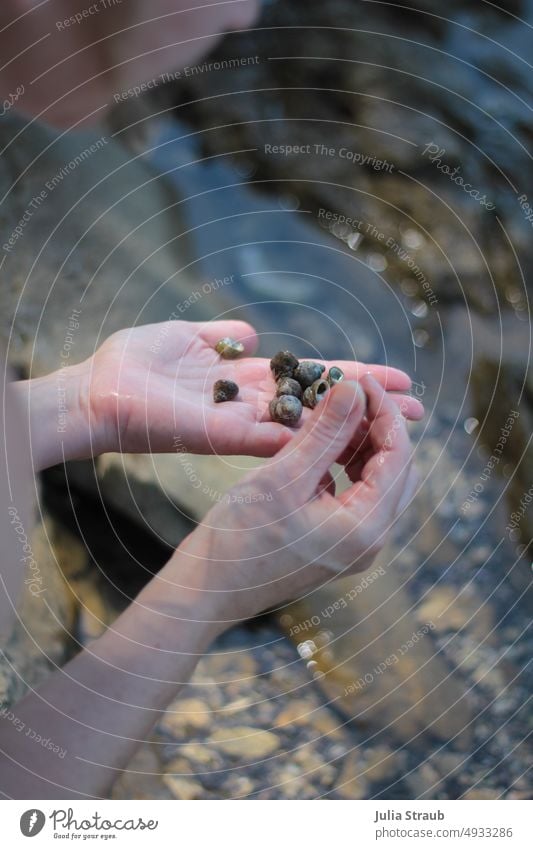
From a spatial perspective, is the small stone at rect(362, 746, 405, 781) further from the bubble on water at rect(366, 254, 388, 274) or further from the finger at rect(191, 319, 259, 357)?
the bubble on water at rect(366, 254, 388, 274)

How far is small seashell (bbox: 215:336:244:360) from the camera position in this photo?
3.02 feet

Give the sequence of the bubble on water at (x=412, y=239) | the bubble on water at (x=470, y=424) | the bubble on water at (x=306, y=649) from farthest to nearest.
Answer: the bubble on water at (x=412, y=239) < the bubble on water at (x=470, y=424) < the bubble on water at (x=306, y=649)

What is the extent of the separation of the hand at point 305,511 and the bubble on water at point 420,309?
606 mm

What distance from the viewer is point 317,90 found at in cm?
145

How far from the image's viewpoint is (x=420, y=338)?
138 cm

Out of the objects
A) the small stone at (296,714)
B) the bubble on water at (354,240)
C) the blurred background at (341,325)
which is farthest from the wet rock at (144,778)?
the bubble on water at (354,240)

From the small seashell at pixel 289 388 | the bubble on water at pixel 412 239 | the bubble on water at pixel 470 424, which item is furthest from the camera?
the bubble on water at pixel 412 239

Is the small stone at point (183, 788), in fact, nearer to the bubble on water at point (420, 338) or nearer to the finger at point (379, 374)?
the finger at point (379, 374)

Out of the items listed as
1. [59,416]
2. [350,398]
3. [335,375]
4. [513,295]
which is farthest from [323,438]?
[513,295]

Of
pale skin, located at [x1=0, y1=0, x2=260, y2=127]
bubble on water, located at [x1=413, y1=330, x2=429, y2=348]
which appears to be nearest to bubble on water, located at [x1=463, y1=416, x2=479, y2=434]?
bubble on water, located at [x1=413, y1=330, x2=429, y2=348]

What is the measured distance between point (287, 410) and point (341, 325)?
23.7 inches

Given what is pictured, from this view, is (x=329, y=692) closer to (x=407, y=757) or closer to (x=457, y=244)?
(x=407, y=757)

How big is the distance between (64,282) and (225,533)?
611mm

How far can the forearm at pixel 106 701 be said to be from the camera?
2.46 feet
